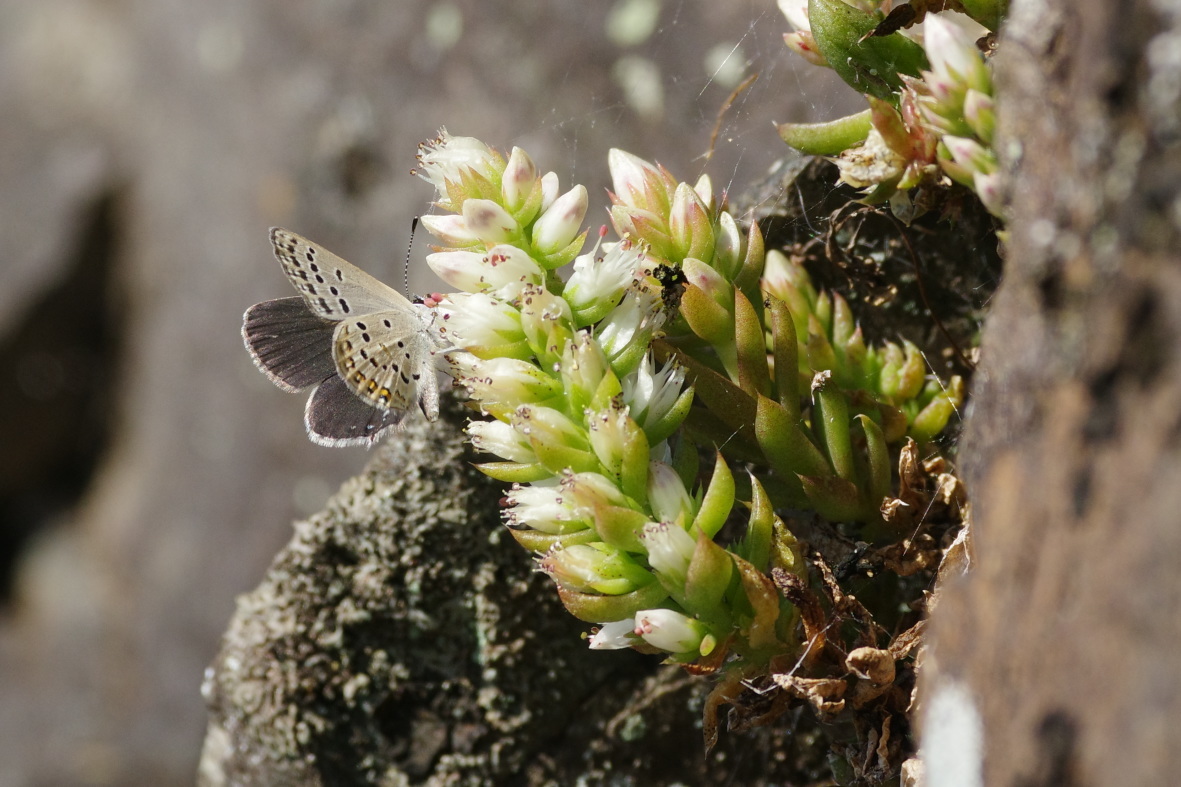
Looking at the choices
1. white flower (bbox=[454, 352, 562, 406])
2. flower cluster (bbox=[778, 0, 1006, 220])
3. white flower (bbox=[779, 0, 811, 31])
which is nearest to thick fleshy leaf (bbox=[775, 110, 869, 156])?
flower cluster (bbox=[778, 0, 1006, 220])

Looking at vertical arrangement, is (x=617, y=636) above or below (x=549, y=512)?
below

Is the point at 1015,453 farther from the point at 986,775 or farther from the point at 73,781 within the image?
the point at 73,781

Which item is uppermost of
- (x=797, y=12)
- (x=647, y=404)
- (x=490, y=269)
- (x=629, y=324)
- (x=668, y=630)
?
(x=797, y=12)

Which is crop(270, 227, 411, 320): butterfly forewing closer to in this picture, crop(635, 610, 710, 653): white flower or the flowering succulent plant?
the flowering succulent plant

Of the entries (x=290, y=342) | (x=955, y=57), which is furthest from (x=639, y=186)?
(x=290, y=342)

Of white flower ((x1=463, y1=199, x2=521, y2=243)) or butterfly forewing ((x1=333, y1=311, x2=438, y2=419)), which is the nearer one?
white flower ((x1=463, y1=199, x2=521, y2=243))

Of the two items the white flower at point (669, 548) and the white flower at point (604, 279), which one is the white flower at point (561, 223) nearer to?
the white flower at point (604, 279)

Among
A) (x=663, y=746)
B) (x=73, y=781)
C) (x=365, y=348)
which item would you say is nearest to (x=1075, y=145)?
(x=365, y=348)

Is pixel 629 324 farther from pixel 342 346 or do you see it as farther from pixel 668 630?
pixel 342 346
